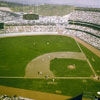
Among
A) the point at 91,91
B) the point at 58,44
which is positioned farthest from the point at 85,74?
the point at 58,44

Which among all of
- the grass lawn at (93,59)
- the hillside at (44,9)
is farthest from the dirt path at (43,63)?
the hillside at (44,9)

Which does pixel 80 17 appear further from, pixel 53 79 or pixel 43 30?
pixel 53 79

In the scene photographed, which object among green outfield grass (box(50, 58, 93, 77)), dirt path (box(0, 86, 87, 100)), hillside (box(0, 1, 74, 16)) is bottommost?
dirt path (box(0, 86, 87, 100))

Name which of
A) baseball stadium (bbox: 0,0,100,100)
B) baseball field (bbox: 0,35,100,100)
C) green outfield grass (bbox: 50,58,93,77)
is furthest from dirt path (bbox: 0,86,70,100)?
green outfield grass (bbox: 50,58,93,77)

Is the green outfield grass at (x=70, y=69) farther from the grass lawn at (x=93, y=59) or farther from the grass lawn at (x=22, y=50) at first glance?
the grass lawn at (x=22, y=50)

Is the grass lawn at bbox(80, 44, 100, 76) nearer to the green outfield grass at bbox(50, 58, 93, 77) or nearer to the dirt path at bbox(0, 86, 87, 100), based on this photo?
the green outfield grass at bbox(50, 58, 93, 77)

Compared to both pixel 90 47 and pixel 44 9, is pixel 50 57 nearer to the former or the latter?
pixel 90 47

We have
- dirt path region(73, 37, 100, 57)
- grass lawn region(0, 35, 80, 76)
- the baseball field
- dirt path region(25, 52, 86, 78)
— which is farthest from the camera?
dirt path region(73, 37, 100, 57)
